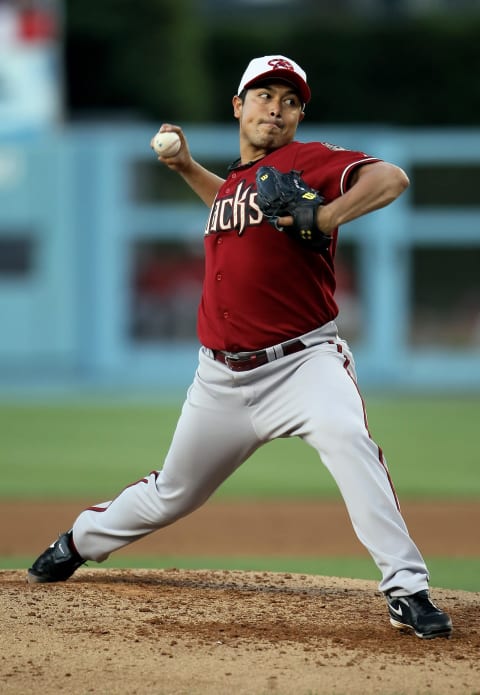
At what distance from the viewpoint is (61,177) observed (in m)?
15.9

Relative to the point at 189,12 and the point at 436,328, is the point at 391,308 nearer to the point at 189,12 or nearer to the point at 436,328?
the point at 436,328

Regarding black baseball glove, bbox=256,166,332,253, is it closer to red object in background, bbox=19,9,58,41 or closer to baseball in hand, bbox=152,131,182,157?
baseball in hand, bbox=152,131,182,157

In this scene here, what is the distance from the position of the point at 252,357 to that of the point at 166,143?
0.89 metres

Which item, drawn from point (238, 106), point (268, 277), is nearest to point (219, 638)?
point (268, 277)

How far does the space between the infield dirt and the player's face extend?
1.57 meters

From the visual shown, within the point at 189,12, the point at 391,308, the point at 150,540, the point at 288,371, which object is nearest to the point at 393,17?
the point at 189,12

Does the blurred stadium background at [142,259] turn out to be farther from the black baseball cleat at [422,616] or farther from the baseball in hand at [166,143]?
the black baseball cleat at [422,616]

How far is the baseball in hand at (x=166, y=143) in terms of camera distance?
177 inches

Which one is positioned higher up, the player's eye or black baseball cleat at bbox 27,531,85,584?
the player's eye

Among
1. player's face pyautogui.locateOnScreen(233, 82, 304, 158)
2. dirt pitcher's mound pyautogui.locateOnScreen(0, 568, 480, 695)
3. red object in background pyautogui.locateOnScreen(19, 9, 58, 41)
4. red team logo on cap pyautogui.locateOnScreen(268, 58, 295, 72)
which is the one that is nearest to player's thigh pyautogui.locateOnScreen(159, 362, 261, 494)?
dirt pitcher's mound pyautogui.locateOnScreen(0, 568, 480, 695)

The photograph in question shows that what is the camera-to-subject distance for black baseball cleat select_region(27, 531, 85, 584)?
14.9ft

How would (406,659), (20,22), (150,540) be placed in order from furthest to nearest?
(20,22)
(150,540)
(406,659)

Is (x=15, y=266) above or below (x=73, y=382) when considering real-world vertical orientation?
above

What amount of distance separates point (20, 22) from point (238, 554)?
10530mm
